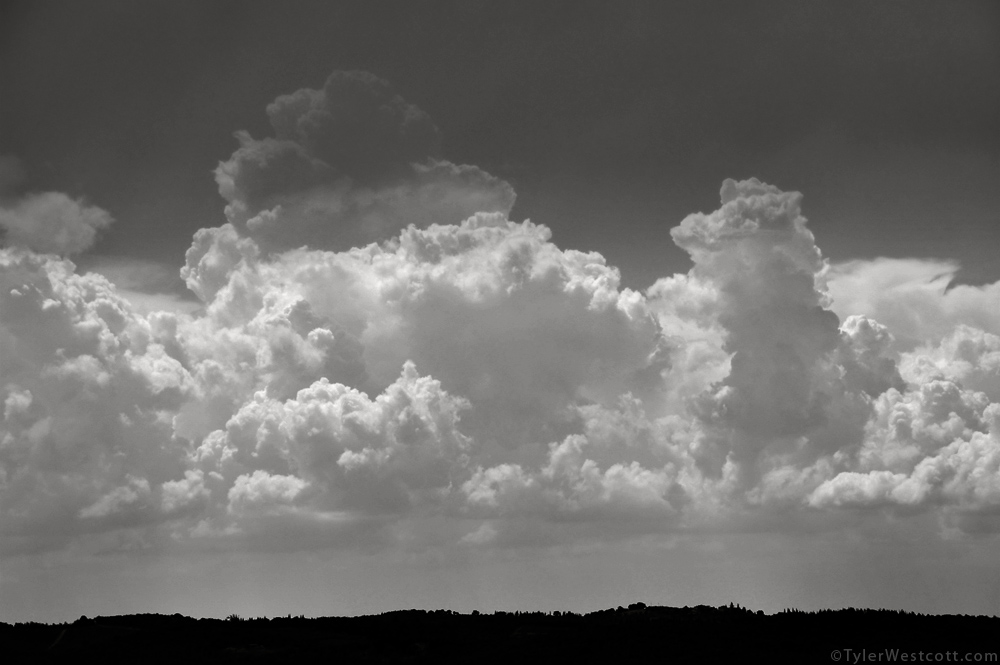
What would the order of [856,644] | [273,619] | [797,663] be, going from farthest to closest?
1. [273,619]
2. [856,644]
3. [797,663]

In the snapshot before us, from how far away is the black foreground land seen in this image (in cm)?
12044

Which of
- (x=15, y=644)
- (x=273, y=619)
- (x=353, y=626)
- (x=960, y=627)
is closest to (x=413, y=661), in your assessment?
(x=353, y=626)

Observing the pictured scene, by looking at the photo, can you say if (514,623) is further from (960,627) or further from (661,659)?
(960,627)

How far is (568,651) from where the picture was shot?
12325 centimetres

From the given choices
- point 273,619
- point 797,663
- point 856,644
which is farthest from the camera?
point 273,619

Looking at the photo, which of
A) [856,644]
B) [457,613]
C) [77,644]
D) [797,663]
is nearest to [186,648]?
[77,644]

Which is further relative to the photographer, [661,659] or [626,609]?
[626,609]

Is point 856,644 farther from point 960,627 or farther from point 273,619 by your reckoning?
point 273,619

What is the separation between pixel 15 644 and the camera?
125 metres

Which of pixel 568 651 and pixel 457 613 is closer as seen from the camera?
pixel 568 651

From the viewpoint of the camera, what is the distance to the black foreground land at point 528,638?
120 m

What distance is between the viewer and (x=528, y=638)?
12875 cm

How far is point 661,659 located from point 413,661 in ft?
88.7

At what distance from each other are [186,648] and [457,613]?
35324 millimetres
